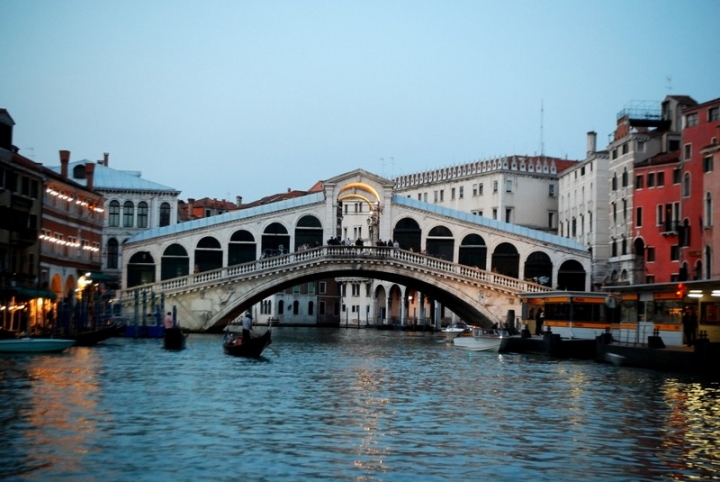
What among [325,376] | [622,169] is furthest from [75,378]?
[622,169]

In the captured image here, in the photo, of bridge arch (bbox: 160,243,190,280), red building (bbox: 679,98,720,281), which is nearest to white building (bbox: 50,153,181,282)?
bridge arch (bbox: 160,243,190,280)

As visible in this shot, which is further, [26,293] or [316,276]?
[316,276]

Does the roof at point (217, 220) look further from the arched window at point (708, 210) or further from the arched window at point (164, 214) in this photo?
the arched window at point (708, 210)

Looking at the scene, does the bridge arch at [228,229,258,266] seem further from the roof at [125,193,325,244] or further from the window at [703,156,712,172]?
the window at [703,156,712,172]

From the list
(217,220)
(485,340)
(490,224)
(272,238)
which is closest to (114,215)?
(217,220)

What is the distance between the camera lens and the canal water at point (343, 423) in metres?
16.0

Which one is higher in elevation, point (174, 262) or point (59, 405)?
point (174, 262)

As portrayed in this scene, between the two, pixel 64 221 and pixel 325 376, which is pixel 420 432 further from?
pixel 64 221

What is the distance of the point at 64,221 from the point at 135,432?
33.0 meters

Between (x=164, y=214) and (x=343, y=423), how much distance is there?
150 ft

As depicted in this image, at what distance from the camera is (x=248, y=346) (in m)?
36.5

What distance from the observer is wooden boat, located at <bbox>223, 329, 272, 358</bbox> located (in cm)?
3641

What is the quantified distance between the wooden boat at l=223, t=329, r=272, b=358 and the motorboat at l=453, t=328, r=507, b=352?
37.2 feet

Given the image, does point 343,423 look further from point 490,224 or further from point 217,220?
point 490,224
